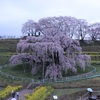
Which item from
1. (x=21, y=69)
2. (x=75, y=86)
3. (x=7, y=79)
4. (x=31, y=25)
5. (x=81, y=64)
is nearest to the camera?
(x=75, y=86)

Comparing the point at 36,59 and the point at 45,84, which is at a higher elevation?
the point at 36,59

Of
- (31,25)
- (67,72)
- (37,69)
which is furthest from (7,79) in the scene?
(31,25)

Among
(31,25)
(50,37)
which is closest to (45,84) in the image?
(50,37)

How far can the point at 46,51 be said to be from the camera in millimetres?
32938

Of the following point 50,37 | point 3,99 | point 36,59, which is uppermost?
point 50,37

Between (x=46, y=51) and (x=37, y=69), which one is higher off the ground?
(x=46, y=51)

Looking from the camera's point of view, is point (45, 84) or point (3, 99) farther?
point (45, 84)

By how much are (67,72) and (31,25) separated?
100 feet

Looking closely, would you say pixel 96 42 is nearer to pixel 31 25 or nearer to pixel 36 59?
pixel 31 25

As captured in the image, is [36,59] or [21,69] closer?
[36,59]

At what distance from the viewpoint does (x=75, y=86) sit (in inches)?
1142

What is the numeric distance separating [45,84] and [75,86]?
10.3 feet

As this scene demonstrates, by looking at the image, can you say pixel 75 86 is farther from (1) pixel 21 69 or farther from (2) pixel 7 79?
(1) pixel 21 69

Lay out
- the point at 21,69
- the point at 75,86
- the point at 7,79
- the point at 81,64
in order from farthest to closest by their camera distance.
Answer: the point at 21,69, the point at 81,64, the point at 7,79, the point at 75,86
